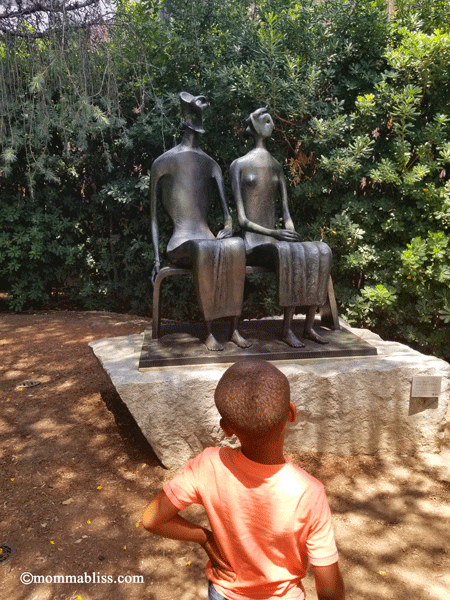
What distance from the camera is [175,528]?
1.35 metres

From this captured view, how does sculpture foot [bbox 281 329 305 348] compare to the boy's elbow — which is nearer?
the boy's elbow

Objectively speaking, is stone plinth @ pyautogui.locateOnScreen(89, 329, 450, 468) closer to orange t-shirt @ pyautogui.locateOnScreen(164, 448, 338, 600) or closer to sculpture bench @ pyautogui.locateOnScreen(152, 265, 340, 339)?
sculpture bench @ pyautogui.locateOnScreen(152, 265, 340, 339)

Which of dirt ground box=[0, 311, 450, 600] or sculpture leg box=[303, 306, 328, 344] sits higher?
sculpture leg box=[303, 306, 328, 344]

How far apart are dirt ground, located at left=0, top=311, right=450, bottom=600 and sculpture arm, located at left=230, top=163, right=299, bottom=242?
4.75 ft

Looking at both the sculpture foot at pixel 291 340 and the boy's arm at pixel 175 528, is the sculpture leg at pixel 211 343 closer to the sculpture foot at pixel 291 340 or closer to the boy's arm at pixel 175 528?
the sculpture foot at pixel 291 340

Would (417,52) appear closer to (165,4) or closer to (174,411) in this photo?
(165,4)

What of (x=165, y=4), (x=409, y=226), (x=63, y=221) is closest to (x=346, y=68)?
(x=409, y=226)

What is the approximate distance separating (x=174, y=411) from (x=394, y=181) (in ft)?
11.3

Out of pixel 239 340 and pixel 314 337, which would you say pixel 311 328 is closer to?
pixel 314 337

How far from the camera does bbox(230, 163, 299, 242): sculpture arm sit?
11.5ft

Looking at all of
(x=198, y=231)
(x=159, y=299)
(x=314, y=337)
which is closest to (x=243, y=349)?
(x=314, y=337)

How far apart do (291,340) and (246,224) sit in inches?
34.1

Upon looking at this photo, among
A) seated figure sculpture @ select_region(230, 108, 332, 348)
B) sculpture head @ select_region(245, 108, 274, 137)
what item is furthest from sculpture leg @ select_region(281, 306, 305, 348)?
sculpture head @ select_region(245, 108, 274, 137)

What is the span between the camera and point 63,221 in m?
6.91
